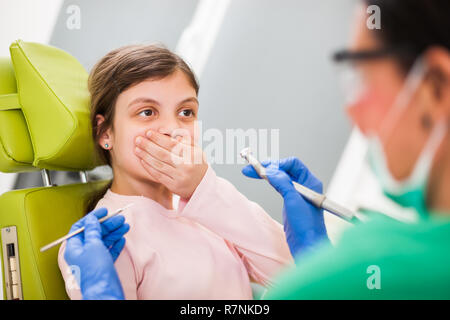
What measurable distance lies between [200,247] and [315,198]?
0.96ft

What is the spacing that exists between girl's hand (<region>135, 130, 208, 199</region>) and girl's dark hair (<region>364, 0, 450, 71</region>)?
55 cm

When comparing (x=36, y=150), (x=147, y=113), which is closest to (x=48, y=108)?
(x=36, y=150)

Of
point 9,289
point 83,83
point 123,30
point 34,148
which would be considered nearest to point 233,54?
point 123,30

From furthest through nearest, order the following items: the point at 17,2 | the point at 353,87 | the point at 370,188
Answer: the point at 17,2
the point at 370,188
the point at 353,87

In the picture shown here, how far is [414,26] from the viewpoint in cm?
52

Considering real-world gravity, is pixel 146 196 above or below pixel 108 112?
below

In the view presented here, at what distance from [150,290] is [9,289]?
351 mm

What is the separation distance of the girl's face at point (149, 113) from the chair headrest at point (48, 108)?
3.5 inches

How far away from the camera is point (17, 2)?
111 cm

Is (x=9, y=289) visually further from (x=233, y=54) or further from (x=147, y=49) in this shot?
(x=233, y=54)

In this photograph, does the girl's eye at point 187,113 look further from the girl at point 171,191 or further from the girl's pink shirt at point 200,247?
the girl's pink shirt at point 200,247

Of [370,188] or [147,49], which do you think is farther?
[147,49]

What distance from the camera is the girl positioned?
3.02 ft

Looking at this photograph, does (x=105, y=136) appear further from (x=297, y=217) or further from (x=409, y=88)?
(x=409, y=88)
